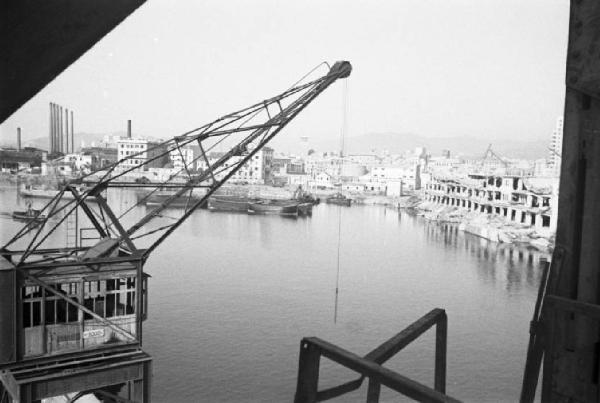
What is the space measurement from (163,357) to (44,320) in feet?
8.37

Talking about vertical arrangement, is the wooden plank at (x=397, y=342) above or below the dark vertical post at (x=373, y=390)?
above

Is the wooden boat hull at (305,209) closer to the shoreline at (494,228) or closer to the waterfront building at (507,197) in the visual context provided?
the shoreline at (494,228)

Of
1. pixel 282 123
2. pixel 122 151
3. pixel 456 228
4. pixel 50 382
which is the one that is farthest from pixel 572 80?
pixel 122 151

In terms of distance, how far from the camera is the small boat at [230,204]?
16.2 m

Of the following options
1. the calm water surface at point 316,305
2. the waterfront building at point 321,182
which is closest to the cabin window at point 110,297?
the calm water surface at point 316,305

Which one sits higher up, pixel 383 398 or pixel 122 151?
pixel 122 151

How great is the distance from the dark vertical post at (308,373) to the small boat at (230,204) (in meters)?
15.7

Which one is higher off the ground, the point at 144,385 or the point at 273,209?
the point at 144,385

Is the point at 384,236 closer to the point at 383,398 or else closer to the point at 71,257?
the point at 383,398

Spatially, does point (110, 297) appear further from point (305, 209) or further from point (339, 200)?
point (339, 200)

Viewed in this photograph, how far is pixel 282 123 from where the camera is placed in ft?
12.5

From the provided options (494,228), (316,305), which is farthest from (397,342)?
(494,228)

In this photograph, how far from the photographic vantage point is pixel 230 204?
16375 mm

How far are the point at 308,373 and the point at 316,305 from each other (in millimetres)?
6383
